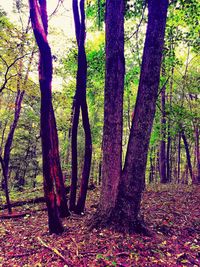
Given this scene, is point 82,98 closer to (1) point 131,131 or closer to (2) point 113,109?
(2) point 113,109

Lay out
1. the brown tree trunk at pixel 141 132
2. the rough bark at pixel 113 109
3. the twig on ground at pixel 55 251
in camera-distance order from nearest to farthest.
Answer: the twig on ground at pixel 55 251, the brown tree trunk at pixel 141 132, the rough bark at pixel 113 109

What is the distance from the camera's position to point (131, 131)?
4.46 metres

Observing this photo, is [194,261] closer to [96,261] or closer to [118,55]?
[96,261]

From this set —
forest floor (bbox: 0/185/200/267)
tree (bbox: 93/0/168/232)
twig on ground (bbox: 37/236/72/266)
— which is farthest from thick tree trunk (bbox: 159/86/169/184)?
Answer: twig on ground (bbox: 37/236/72/266)

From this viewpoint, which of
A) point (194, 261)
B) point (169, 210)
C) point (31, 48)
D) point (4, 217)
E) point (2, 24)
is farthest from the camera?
point (31, 48)

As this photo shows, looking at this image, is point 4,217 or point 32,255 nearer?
point 32,255

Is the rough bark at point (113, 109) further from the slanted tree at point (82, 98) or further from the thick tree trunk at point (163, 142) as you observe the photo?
the thick tree trunk at point (163, 142)

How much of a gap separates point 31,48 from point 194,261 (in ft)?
30.7

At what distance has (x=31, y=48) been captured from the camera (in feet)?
31.3

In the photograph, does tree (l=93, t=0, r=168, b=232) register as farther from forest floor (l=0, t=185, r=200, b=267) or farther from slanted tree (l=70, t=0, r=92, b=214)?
slanted tree (l=70, t=0, r=92, b=214)

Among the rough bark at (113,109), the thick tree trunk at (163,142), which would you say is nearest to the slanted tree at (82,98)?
the rough bark at (113,109)

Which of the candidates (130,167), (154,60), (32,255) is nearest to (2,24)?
(154,60)

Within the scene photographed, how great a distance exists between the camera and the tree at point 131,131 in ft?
14.3

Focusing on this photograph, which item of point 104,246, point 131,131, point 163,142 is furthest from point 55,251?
point 163,142
